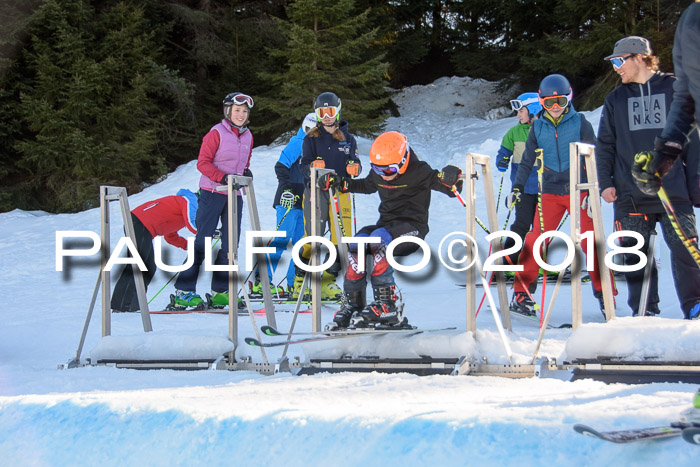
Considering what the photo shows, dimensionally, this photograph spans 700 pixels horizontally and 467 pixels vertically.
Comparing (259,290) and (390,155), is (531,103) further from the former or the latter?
(259,290)

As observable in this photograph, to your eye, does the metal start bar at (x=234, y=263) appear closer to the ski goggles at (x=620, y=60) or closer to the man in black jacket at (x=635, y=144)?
the man in black jacket at (x=635, y=144)

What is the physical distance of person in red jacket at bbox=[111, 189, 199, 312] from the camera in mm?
7469

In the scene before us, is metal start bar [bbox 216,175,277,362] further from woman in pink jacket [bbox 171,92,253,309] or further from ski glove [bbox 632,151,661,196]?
ski glove [bbox 632,151,661,196]

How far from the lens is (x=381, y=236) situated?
5039 mm

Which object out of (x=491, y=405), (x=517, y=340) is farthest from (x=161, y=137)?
(x=491, y=405)

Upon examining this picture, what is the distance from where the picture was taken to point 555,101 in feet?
20.3

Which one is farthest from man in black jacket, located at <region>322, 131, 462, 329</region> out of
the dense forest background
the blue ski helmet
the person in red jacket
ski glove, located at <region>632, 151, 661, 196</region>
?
the dense forest background

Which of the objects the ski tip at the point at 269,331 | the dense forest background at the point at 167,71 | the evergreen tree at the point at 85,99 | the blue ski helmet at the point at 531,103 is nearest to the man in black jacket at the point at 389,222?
the ski tip at the point at 269,331

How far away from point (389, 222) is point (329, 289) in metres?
2.87

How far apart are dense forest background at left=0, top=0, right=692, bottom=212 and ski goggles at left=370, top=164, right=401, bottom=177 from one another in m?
12.0

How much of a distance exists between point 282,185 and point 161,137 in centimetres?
1251

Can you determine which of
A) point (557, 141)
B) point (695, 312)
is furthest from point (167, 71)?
point (695, 312)

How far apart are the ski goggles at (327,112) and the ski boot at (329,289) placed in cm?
172

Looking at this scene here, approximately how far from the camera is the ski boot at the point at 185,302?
7.61 meters
